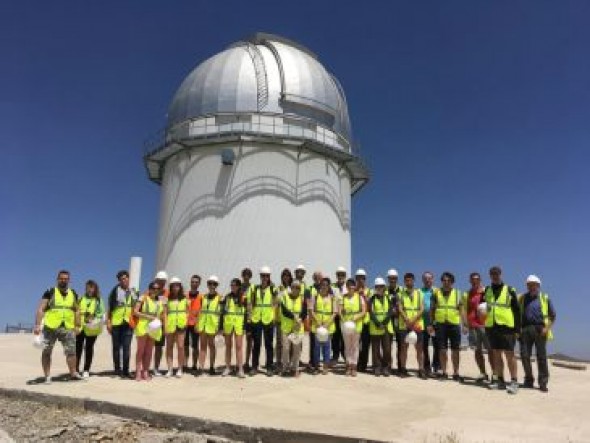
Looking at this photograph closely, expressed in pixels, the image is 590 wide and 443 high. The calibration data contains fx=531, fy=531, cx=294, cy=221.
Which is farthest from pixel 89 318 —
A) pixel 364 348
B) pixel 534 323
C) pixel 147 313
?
pixel 534 323

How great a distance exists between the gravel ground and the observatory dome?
11.8 metres

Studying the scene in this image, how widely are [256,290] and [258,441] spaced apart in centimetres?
371

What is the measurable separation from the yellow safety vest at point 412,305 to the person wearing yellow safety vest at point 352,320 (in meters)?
0.61

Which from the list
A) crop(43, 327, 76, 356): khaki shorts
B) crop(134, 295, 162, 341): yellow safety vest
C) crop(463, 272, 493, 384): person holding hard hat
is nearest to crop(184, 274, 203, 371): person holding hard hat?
crop(134, 295, 162, 341): yellow safety vest

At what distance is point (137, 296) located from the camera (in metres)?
8.06

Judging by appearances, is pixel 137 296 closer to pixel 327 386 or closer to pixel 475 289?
pixel 327 386

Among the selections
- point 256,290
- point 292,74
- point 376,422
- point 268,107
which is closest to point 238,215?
point 268,107

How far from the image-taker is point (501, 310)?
758cm

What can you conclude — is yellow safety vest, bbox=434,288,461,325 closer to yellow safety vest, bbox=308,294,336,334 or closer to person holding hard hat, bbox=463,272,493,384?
person holding hard hat, bbox=463,272,493,384

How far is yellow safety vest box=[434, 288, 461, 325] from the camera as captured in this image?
8172mm

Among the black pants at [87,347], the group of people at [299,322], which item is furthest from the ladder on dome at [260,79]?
the black pants at [87,347]

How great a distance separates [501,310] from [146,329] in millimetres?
5079

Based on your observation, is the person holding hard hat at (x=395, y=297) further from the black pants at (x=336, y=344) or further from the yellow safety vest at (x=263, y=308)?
the yellow safety vest at (x=263, y=308)

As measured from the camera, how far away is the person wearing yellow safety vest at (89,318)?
25.0 ft
